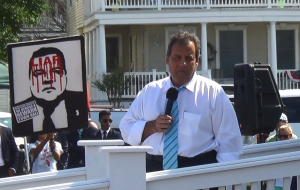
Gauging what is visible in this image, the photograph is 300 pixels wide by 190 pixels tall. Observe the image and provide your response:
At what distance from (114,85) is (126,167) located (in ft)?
73.1

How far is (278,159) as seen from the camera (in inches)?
146

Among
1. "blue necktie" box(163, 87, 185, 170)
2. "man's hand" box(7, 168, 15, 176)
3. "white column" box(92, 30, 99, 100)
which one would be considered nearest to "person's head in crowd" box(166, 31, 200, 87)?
"blue necktie" box(163, 87, 185, 170)

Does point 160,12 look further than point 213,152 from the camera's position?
Yes

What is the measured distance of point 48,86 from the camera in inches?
268

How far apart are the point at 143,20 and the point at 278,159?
2310 centimetres

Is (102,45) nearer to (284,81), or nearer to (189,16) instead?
(189,16)

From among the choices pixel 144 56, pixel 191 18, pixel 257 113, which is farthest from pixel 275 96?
pixel 144 56

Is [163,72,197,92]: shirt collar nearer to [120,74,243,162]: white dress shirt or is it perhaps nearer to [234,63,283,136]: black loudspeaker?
[120,74,243,162]: white dress shirt

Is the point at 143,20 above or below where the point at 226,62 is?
above

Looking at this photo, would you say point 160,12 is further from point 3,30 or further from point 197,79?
point 197,79

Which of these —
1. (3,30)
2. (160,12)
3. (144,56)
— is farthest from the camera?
(144,56)

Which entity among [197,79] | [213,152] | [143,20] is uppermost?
[143,20]

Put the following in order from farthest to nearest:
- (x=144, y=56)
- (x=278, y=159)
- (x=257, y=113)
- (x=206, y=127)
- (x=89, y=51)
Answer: (x=89, y=51) < (x=144, y=56) < (x=257, y=113) < (x=206, y=127) < (x=278, y=159)

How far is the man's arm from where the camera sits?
423 cm
